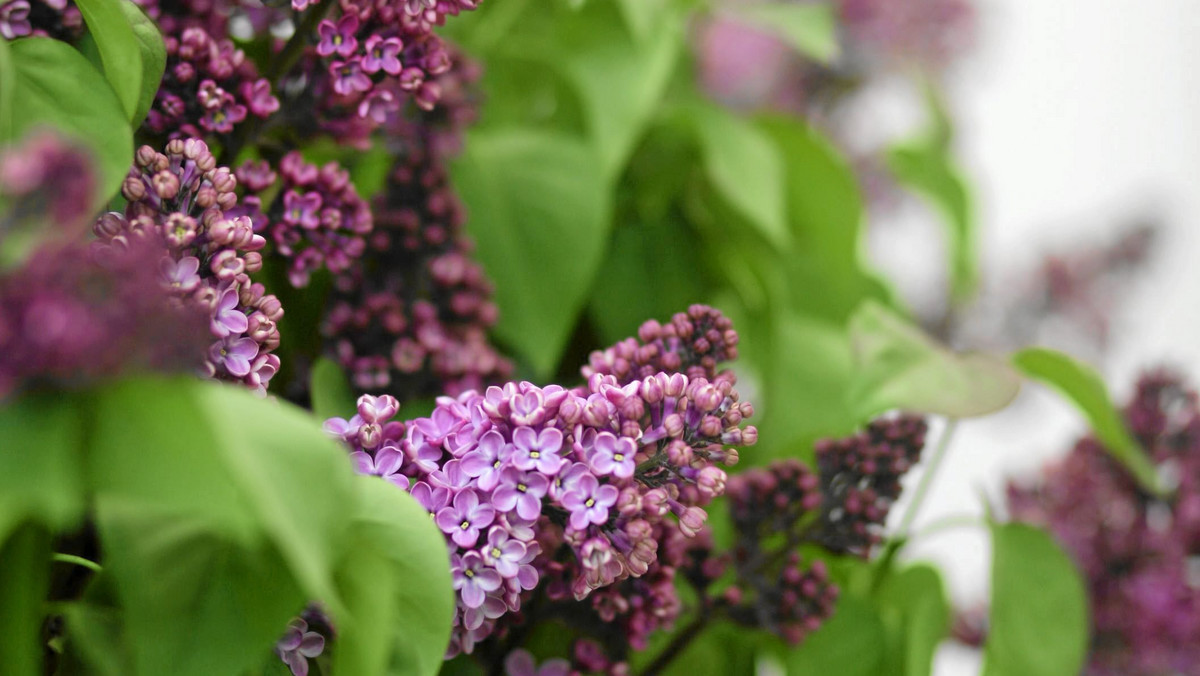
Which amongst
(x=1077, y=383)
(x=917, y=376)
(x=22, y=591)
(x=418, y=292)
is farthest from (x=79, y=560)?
(x=1077, y=383)

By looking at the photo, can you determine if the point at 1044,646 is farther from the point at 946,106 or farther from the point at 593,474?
the point at 946,106

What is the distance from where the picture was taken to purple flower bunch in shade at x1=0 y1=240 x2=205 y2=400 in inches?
6.8

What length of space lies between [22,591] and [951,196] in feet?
1.61

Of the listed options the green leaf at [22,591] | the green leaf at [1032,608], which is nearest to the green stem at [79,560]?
the green leaf at [22,591]

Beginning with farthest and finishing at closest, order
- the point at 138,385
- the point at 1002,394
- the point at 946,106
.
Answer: the point at 946,106 < the point at 1002,394 < the point at 138,385

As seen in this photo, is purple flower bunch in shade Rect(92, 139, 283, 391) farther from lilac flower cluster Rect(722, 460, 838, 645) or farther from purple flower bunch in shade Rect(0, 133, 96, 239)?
lilac flower cluster Rect(722, 460, 838, 645)

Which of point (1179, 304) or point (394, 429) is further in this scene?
point (1179, 304)

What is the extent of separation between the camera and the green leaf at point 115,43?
253 mm

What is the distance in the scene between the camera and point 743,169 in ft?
1.53

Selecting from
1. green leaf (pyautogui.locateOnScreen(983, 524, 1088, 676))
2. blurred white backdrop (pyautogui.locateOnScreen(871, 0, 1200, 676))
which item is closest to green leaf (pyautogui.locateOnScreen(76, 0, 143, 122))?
green leaf (pyautogui.locateOnScreen(983, 524, 1088, 676))

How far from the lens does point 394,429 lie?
0.85 ft

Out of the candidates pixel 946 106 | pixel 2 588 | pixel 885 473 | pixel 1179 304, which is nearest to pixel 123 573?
pixel 2 588

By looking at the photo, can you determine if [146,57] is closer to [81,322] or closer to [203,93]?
[203,93]

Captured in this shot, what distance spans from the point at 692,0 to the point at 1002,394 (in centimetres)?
25
